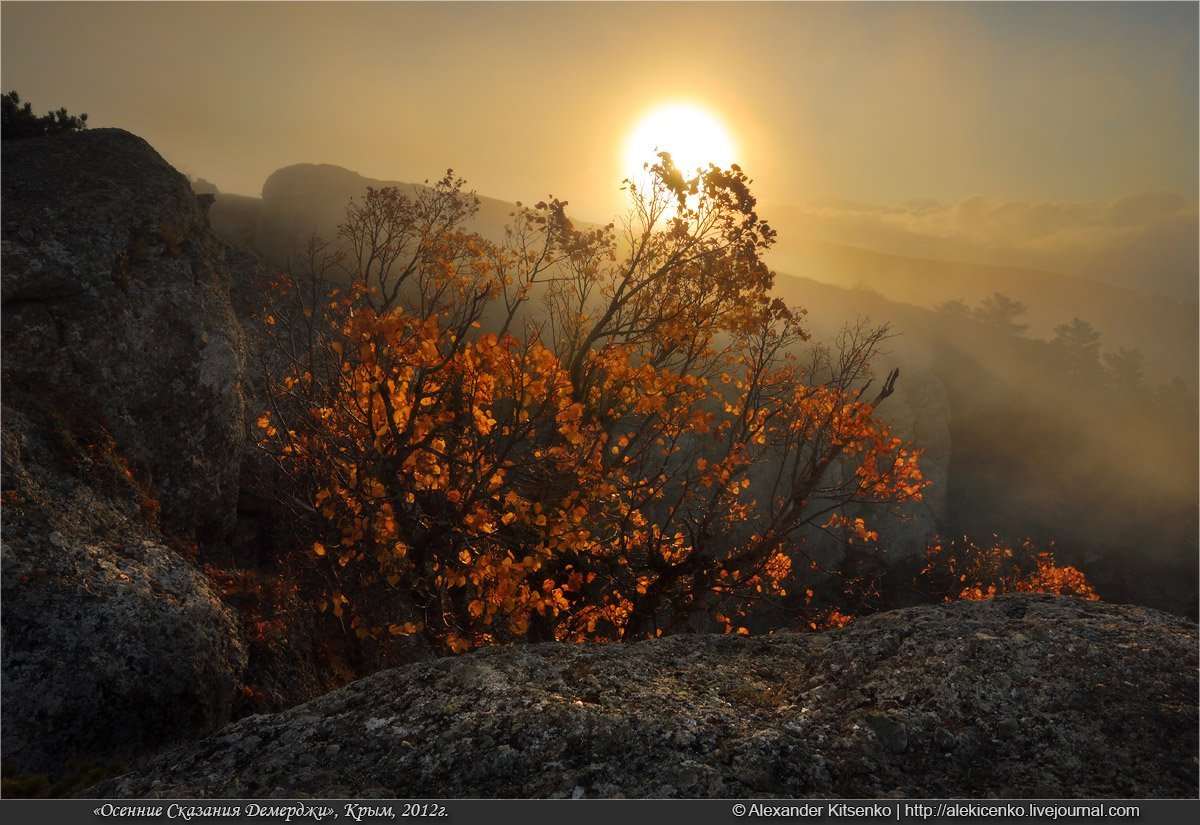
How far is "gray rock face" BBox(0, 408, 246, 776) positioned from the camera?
796 cm

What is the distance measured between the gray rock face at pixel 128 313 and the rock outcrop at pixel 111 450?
0.05 meters

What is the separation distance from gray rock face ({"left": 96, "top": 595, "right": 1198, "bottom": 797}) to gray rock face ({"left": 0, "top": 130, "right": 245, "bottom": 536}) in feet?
44.1

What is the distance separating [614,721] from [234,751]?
354 cm

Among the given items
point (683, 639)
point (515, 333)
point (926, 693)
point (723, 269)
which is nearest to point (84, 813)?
point (683, 639)

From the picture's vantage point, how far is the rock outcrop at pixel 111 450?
8414 millimetres

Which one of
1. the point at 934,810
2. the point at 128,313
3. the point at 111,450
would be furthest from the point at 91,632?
the point at 128,313

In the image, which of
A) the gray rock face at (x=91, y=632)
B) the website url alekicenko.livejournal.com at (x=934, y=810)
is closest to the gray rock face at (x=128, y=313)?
the gray rock face at (x=91, y=632)

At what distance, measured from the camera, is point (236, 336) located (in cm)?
2100

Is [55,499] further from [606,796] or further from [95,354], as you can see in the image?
[606,796]

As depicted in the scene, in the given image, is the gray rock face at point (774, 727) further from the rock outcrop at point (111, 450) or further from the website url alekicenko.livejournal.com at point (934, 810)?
the rock outcrop at point (111, 450)

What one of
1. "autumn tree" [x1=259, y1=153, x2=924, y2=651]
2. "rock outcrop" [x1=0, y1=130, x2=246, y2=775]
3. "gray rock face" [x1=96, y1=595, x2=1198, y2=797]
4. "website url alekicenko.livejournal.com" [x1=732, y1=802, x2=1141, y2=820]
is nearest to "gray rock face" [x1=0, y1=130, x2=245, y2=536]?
"rock outcrop" [x1=0, y1=130, x2=246, y2=775]

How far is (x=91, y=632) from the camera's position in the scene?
29.0ft
